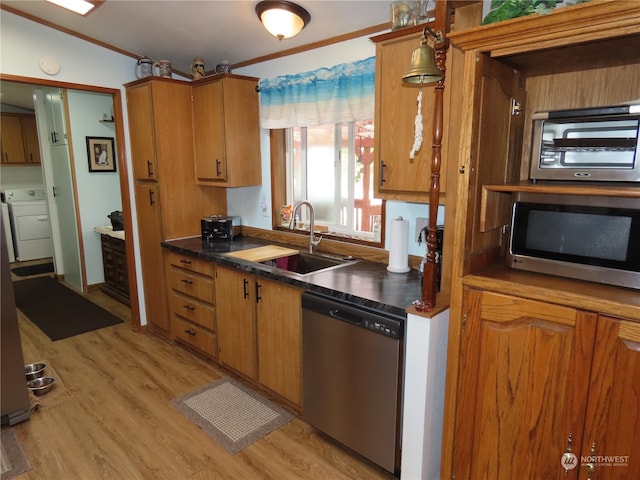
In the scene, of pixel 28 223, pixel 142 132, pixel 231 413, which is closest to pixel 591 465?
pixel 231 413

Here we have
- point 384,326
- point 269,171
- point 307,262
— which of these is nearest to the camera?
point 384,326

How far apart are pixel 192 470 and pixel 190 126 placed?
2548 mm

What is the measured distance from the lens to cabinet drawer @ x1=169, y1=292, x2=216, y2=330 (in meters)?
2.92

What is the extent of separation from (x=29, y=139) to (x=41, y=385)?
16.9 ft

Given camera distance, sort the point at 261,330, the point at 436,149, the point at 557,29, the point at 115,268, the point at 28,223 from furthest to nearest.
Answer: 1. the point at 28,223
2. the point at 115,268
3. the point at 261,330
4. the point at 436,149
5. the point at 557,29

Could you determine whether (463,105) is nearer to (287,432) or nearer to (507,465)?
(507,465)

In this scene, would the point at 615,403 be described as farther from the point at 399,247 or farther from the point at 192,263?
the point at 192,263

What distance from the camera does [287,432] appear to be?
228cm

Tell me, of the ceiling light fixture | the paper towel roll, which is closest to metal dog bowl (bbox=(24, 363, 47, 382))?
the ceiling light fixture

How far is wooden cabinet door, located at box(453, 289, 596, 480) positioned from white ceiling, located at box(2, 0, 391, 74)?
174 centimetres

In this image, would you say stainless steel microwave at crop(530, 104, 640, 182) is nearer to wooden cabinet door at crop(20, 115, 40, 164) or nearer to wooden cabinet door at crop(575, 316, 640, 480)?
wooden cabinet door at crop(575, 316, 640, 480)

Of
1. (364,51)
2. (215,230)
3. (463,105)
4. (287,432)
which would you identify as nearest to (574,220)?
(463,105)

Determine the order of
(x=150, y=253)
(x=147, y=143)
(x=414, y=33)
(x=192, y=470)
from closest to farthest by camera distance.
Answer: (x=414, y=33)
(x=192, y=470)
(x=147, y=143)
(x=150, y=253)

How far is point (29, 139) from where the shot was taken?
20.6ft
